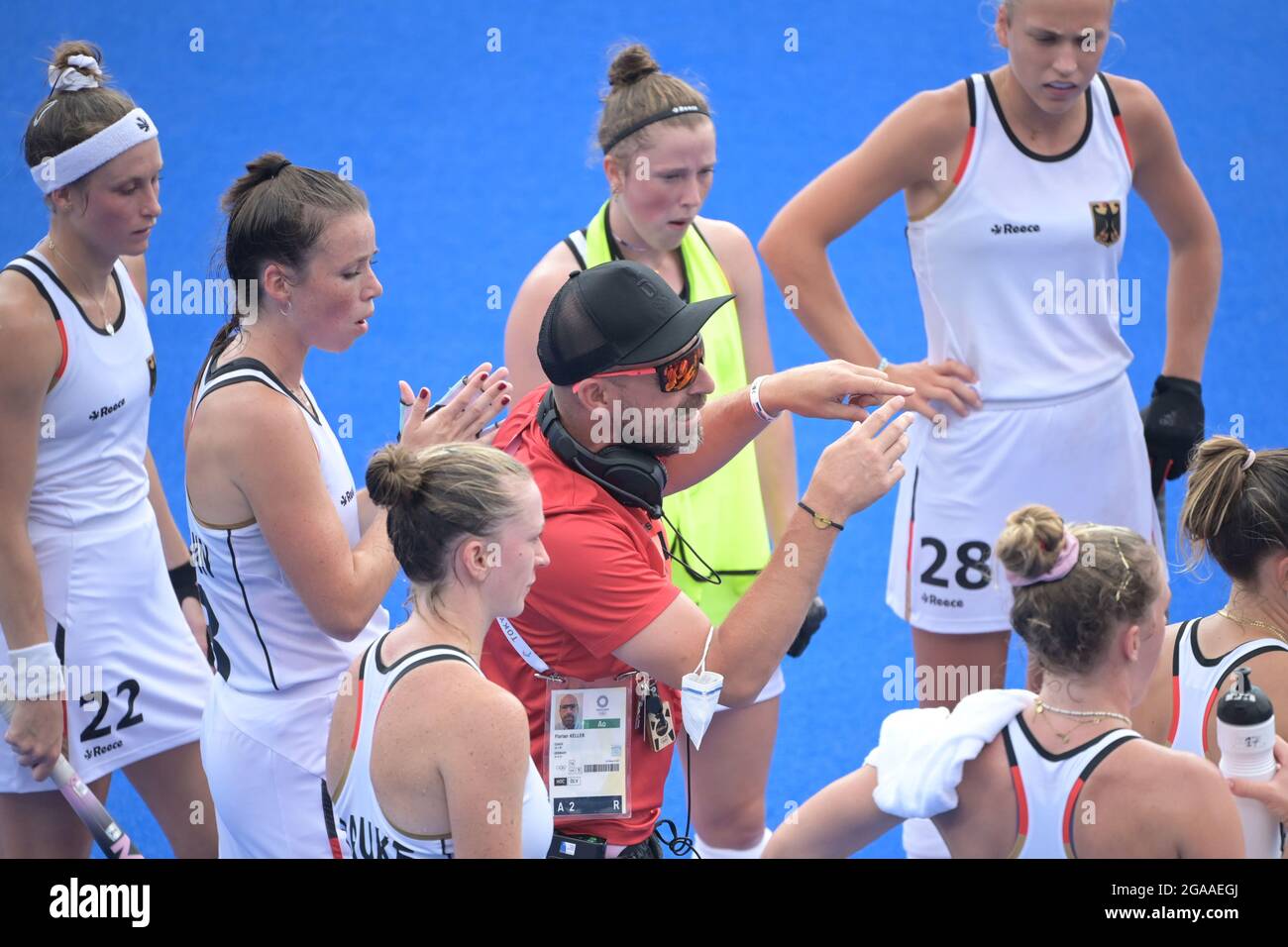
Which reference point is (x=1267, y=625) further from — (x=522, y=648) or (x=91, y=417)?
(x=91, y=417)

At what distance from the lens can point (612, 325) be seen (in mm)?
2559

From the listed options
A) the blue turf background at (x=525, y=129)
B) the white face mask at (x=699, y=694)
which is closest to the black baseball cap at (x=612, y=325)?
the white face mask at (x=699, y=694)

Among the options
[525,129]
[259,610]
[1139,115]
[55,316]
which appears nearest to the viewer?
[259,610]

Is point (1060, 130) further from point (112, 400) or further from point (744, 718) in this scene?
point (112, 400)

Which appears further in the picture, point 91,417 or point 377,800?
point 91,417

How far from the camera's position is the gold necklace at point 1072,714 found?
2.27 meters

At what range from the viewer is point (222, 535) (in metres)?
2.72

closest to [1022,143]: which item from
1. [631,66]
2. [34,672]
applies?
[631,66]

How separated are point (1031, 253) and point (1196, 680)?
1205 mm

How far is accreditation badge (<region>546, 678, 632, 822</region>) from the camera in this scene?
2572 mm

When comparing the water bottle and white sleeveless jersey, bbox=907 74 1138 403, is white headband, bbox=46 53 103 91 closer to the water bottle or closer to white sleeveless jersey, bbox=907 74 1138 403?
white sleeveless jersey, bbox=907 74 1138 403

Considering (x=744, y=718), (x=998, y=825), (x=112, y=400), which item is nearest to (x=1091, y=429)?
(x=744, y=718)

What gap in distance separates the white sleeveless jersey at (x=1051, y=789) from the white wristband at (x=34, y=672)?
6.15ft

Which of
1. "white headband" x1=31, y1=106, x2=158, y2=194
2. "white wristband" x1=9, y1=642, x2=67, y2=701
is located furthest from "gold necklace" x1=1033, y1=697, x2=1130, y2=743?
"white headband" x1=31, y1=106, x2=158, y2=194
